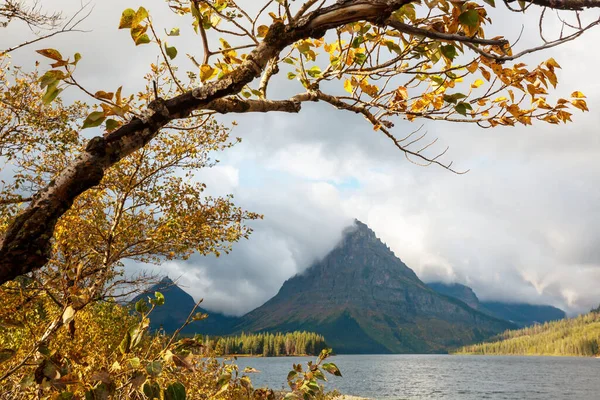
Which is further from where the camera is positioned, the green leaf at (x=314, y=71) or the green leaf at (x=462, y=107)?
the green leaf at (x=314, y=71)

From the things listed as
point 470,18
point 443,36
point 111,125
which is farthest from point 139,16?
point 470,18

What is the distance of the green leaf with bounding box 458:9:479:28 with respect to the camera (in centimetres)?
253

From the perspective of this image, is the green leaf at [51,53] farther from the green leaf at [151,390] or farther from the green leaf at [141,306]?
the green leaf at [151,390]

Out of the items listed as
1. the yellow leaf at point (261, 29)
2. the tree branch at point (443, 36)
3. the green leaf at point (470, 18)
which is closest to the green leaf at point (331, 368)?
the tree branch at point (443, 36)

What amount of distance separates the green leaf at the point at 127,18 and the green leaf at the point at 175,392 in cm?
204

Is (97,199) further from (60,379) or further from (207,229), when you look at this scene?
(60,379)

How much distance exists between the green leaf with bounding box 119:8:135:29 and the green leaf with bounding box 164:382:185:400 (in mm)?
2038

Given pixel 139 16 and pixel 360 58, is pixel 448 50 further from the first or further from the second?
pixel 139 16

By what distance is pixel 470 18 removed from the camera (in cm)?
254

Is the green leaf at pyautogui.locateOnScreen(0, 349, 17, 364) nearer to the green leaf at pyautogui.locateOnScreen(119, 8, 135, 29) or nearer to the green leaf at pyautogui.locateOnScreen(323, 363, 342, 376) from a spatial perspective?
the green leaf at pyautogui.locateOnScreen(119, 8, 135, 29)

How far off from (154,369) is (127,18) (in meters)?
1.96

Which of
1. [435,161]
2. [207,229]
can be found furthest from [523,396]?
[435,161]

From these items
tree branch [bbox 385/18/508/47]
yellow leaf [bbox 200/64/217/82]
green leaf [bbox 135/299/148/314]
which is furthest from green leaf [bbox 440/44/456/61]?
green leaf [bbox 135/299/148/314]

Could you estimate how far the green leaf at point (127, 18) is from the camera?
243 centimetres
